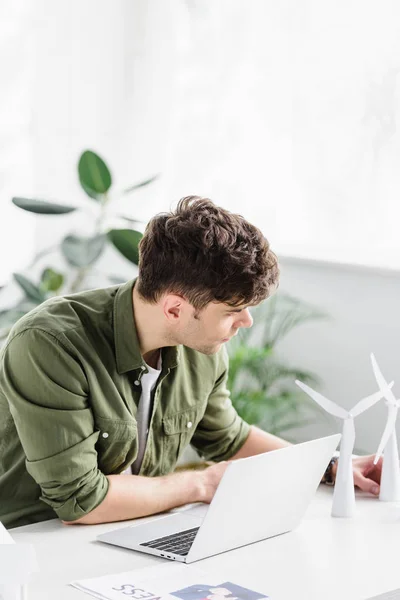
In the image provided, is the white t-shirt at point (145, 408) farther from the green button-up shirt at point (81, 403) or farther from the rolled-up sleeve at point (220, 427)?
the rolled-up sleeve at point (220, 427)

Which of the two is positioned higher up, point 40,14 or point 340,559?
point 40,14

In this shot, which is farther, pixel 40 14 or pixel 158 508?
pixel 40 14

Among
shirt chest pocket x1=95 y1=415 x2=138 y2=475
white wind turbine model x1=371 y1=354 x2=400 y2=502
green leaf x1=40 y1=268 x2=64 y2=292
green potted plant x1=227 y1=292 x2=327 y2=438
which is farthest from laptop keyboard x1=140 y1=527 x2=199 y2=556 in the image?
green leaf x1=40 y1=268 x2=64 y2=292

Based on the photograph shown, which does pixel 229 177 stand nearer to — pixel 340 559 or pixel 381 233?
pixel 381 233

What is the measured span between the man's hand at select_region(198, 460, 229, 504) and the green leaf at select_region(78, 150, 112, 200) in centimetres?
172

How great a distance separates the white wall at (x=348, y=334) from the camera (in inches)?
132

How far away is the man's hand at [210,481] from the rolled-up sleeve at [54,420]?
21 cm

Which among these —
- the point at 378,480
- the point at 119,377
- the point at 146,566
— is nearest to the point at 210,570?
the point at 146,566

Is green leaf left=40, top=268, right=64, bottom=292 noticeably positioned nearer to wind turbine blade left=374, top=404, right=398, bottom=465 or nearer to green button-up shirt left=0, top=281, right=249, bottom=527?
green button-up shirt left=0, top=281, right=249, bottom=527

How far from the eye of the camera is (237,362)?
3453mm

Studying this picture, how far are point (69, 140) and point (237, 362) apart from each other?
1364mm

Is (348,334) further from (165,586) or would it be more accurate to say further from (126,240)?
(165,586)

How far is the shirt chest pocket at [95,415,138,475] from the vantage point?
1903 millimetres

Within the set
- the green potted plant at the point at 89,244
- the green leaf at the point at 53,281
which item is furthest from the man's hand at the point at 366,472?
the green leaf at the point at 53,281
